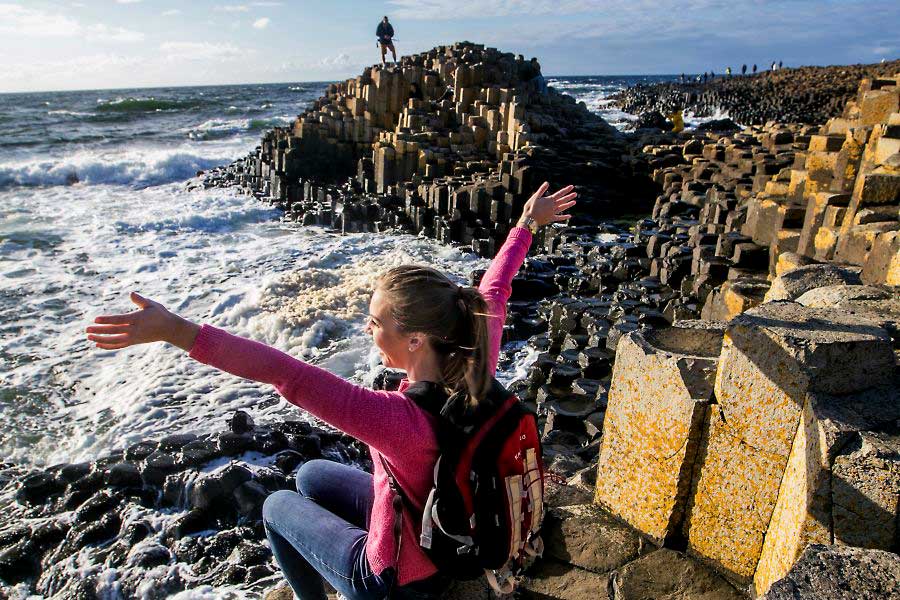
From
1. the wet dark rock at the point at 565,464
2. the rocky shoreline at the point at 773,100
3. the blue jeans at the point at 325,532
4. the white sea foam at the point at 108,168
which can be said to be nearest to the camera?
the blue jeans at the point at 325,532

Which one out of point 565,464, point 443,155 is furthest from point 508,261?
point 443,155

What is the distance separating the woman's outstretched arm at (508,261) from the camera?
2465mm

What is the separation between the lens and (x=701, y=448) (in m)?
2.32

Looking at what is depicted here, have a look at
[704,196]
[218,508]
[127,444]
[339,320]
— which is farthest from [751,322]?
[704,196]

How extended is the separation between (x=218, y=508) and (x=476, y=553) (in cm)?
328

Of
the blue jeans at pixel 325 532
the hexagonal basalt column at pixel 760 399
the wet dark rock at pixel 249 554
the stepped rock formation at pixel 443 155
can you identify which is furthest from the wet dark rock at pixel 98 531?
the stepped rock formation at pixel 443 155

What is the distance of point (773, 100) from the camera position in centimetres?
4091

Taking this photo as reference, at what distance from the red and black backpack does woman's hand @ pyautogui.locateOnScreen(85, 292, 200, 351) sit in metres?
0.68

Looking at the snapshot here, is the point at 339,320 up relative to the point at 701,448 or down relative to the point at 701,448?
down

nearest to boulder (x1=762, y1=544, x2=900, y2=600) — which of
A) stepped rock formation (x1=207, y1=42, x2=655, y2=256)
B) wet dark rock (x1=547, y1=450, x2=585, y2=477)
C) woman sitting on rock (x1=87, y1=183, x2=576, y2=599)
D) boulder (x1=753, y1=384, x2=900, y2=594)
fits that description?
boulder (x1=753, y1=384, x2=900, y2=594)

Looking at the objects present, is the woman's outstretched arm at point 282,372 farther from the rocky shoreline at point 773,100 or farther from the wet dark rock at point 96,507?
the rocky shoreline at point 773,100

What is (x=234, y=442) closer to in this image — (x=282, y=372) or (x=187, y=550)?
(x=187, y=550)

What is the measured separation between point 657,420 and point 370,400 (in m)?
1.24

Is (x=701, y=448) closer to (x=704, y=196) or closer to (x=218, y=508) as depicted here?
(x=218, y=508)
